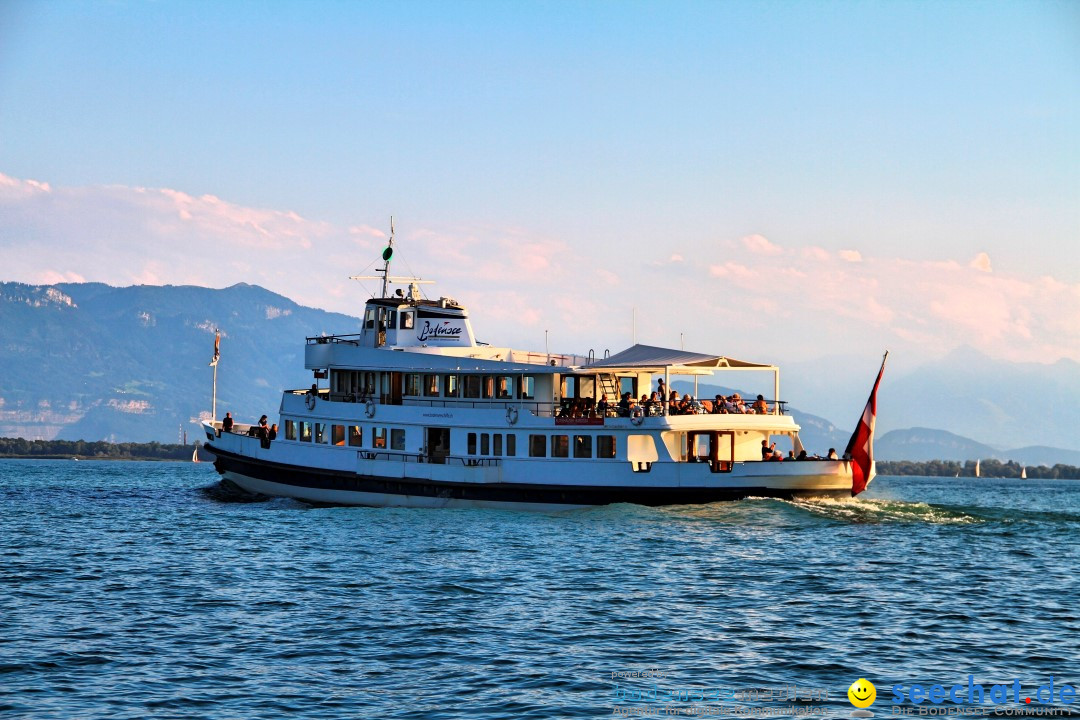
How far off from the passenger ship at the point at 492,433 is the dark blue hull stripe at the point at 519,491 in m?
0.05

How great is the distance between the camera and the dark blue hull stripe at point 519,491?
40.6 meters

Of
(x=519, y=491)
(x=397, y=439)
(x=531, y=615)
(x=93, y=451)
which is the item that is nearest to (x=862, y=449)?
(x=519, y=491)

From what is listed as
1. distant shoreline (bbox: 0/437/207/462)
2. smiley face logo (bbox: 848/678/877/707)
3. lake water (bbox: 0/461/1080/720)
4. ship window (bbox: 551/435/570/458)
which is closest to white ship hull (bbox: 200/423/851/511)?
ship window (bbox: 551/435/570/458)

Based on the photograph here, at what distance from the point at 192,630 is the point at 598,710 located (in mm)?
8692

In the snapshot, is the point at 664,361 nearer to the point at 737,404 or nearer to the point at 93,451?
the point at 737,404

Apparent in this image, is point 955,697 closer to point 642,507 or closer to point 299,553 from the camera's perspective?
point 299,553

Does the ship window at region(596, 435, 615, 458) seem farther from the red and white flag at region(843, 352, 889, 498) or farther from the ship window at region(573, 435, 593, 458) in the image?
the red and white flag at region(843, 352, 889, 498)

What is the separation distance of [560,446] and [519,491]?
2226 millimetres

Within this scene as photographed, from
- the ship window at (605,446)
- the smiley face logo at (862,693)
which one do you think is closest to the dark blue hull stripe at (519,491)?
the ship window at (605,446)

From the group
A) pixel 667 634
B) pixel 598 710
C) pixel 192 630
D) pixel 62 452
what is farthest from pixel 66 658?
pixel 62 452

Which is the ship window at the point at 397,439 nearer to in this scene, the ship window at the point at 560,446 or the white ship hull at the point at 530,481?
the white ship hull at the point at 530,481

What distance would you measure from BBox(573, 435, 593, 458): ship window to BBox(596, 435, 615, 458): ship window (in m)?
0.28

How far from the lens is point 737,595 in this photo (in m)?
25.3

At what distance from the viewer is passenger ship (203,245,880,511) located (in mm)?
41156
